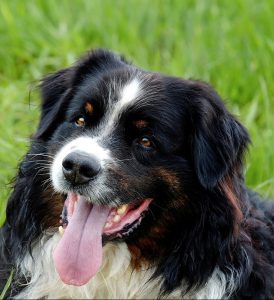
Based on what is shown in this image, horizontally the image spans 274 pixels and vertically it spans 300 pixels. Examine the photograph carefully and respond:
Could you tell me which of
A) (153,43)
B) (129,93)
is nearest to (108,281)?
(129,93)

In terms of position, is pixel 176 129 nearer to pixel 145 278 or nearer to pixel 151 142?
pixel 151 142

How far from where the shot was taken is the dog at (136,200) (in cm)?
385

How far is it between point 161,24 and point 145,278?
369 centimetres

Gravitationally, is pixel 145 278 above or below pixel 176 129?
below

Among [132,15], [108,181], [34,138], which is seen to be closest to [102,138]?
[108,181]

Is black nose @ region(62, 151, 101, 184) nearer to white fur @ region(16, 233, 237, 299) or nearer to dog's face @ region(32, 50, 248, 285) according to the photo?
dog's face @ region(32, 50, 248, 285)

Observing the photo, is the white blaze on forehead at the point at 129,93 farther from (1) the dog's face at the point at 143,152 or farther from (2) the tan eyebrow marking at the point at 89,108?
(2) the tan eyebrow marking at the point at 89,108

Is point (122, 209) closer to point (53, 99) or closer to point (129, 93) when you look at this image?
point (129, 93)

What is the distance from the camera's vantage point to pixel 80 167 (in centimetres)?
369

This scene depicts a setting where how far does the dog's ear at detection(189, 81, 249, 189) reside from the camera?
3.92 metres

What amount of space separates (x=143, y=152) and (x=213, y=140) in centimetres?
37

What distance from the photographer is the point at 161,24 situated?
7305 millimetres

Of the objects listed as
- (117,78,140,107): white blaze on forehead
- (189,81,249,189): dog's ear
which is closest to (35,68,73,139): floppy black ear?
(117,78,140,107): white blaze on forehead

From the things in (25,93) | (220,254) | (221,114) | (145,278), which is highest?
(221,114)
